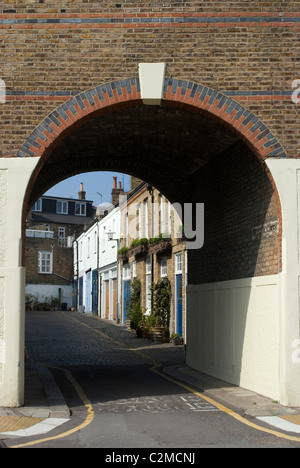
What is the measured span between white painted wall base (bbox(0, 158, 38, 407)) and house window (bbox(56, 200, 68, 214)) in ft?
195

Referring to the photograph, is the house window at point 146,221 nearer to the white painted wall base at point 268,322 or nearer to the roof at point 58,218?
the white painted wall base at point 268,322

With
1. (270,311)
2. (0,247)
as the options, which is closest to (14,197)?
(0,247)

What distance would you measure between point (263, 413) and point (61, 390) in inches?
168

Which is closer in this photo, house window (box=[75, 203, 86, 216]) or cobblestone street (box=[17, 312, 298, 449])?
cobblestone street (box=[17, 312, 298, 449])

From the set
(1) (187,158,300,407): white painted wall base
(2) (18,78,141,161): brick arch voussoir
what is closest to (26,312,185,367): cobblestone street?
(1) (187,158,300,407): white painted wall base

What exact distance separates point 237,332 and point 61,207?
193 ft

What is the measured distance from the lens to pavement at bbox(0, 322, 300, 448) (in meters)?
7.98

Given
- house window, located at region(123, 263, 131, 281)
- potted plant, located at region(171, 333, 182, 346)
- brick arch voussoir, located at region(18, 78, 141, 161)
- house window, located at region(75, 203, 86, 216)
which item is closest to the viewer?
brick arch voussoir, located at region(18, 78, 141, 161)

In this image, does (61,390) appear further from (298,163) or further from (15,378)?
(298,163)

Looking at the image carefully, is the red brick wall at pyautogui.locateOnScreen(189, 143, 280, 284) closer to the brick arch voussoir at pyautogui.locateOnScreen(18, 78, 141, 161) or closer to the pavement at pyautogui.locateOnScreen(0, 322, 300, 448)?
the pavement at pyautogui.locateOnScreen(0, 322, 300, 448)

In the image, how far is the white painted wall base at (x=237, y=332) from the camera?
1019 centimetres

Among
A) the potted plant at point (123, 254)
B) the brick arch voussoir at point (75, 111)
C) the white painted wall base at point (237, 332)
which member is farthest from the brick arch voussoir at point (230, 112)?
the potted plant at point (123, 254)

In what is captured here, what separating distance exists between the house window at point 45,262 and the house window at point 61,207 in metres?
11.0

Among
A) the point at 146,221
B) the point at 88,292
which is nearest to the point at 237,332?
the point at 146,221
